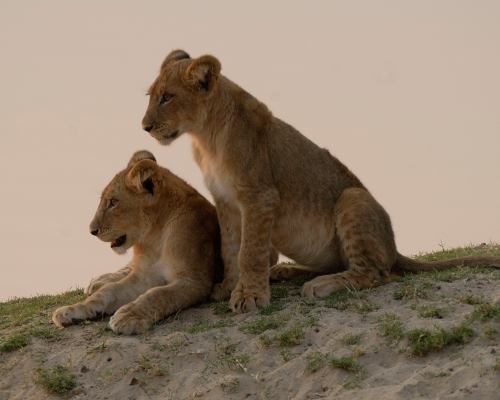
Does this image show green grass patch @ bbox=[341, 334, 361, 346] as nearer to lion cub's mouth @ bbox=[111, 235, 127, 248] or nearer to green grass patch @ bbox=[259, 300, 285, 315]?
green grass patch @ bbox=[259, 300, 285, 315]

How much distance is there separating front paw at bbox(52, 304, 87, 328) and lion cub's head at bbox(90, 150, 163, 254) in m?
0.64

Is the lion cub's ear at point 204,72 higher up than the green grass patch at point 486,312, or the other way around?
the lion cub's ear at point 204,72

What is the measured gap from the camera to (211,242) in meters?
7.80

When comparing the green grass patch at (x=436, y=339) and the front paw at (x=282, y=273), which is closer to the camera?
the green grass patch at (x=436, y=339)

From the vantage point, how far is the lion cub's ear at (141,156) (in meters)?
8.00

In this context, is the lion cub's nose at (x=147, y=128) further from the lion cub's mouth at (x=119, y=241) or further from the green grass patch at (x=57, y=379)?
the green grass patch at (x=57, y=379)

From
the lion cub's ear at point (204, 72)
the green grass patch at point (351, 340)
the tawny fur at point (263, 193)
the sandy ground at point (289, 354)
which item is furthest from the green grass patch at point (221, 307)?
the lion cub's ear at point (204, 72)

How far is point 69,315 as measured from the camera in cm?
A: 742

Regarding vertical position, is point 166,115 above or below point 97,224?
above

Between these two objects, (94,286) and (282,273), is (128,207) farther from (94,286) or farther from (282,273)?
(282,273)

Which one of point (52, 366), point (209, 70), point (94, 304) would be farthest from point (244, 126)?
point (52, 366)

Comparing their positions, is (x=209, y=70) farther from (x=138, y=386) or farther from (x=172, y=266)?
(x=138, y=386)

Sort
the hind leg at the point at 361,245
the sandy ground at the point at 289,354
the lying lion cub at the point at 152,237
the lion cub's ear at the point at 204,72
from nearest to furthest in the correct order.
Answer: the sandy ground at the point at 289,354 → the lion cub's ear at the point at 204,72 → the hind leg at the point at 361,245 → the lying lion cub at the point at 152,237

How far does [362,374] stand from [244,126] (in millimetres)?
2492
